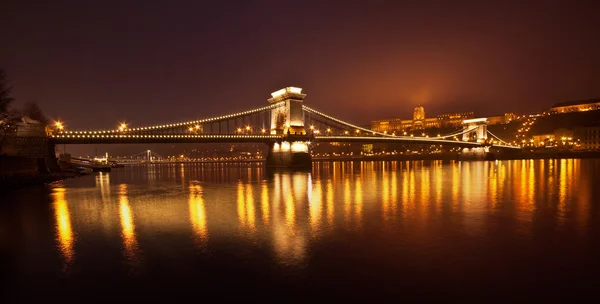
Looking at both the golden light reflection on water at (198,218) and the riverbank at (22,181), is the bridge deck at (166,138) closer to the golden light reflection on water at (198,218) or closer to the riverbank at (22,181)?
the riverbank at (22,181)

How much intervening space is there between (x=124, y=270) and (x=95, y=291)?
1.04 meters

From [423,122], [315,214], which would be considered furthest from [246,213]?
[423,122]

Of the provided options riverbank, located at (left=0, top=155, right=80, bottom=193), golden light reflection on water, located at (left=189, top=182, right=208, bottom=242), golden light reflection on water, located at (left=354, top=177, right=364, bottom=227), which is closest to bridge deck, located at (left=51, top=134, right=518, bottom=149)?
riverbank, located at (left=0, top=155, right=80, bottom=193)

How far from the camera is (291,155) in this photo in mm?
51062

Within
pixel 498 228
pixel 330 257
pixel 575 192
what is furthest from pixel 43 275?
pixel 575 192

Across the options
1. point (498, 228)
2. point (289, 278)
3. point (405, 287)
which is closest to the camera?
point (405, 287)

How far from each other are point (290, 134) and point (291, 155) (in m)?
3.11

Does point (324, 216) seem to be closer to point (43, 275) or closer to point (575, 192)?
point (43, 275)

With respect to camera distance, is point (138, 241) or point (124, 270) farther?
point (138, 241)

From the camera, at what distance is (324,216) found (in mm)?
12289

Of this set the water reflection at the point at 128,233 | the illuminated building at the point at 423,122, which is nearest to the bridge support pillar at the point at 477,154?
the water reflection at the point at 128,233

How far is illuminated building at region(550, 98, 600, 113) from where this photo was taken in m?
112

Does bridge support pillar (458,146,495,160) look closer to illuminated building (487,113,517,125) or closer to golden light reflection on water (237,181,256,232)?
golden light reflection on water (237,181,256,232)

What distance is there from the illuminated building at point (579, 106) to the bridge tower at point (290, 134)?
365 feet
